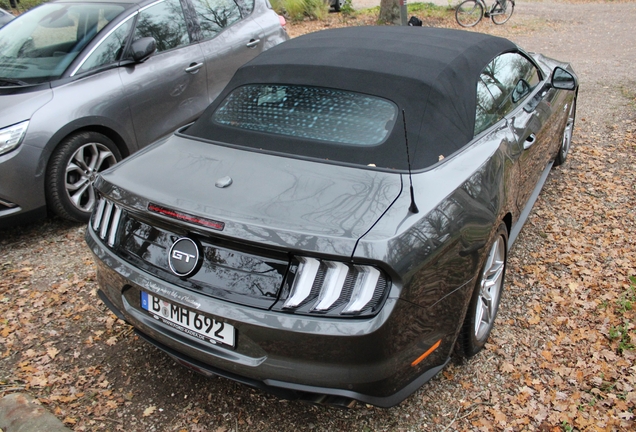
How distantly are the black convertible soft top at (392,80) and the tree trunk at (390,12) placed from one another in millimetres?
9975

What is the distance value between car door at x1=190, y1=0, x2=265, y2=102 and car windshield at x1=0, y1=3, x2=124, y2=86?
0.90m

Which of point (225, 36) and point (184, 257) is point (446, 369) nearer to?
point (184, 257)

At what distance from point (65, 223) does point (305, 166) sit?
3041 millimetres

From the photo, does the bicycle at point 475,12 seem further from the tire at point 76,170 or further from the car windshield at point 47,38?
the tire at point 76,170

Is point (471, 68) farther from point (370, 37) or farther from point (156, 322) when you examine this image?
point (156, 322)

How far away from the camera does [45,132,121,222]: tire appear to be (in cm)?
443

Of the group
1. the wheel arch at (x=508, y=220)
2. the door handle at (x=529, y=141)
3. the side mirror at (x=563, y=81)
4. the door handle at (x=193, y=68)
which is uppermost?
the side mirror at (x=563, y=81)

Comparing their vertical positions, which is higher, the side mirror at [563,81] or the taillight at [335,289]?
the side mirror at [563,81]

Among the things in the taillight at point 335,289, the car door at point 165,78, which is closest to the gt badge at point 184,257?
the taillight at point 335,289

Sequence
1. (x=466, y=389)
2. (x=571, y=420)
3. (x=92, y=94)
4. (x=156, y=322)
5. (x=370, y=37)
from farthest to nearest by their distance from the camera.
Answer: (x=92, y=94) → (x=370, y=37) → (x=466, y=389) → (x=571, y=420) → (x=156, y=322)

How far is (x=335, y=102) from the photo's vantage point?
3035 millimetres

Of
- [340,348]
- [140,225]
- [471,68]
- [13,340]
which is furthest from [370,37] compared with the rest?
[13,340]

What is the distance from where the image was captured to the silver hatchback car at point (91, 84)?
168 inches

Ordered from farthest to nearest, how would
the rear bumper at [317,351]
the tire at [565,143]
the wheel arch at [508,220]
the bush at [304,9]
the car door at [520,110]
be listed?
the bush at [304,9] → the tire at [565,143] → the car door at [520,110] → the wheel arch at [508,220] → the rear bumper at [317,351]
